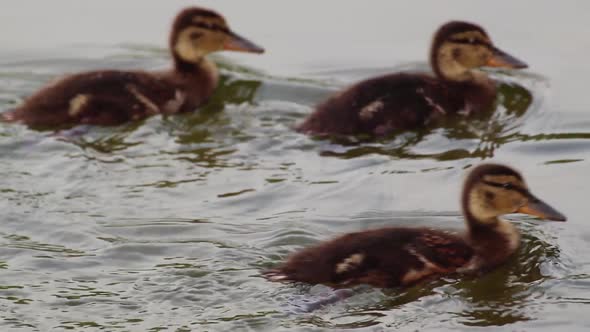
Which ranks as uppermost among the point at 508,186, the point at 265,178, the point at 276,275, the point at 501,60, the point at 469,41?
the point at 469,41

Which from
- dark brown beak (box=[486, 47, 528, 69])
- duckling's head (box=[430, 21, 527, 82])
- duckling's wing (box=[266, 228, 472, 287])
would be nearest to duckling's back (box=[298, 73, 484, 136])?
duckling's head (box=[430, 21, 527, 82])

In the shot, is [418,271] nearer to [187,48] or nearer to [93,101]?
[93,101]

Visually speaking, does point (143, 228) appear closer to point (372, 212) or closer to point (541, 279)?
point (372, 212)

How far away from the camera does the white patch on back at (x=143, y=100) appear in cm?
747

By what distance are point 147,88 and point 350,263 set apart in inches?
99.5

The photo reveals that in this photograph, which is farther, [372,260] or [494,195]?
[494,195]

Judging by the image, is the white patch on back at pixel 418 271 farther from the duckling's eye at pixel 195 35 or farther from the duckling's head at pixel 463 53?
the duckling's eye at pixel 195 35

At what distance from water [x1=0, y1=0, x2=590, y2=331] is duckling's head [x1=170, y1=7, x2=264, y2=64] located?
0.78ft

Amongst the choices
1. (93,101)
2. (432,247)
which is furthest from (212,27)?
(432,247)

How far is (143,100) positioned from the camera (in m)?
7.50

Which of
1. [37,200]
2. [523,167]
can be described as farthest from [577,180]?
[37,200]

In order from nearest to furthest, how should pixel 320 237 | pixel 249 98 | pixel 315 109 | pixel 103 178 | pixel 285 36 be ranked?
pixel 320 237, pixel 103 178, pixel 315 109, pixel 249 98, pixel 285 36

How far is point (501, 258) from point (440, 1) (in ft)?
12.5

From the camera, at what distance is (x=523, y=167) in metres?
6.86
